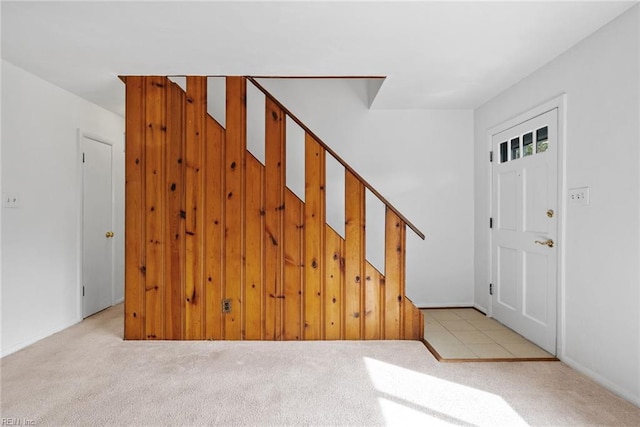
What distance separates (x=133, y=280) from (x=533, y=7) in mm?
3367

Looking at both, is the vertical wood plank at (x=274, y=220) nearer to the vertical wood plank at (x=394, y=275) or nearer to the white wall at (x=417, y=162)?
the vertical wood plank at (x=394, y=275)

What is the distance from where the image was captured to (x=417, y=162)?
14.0ft

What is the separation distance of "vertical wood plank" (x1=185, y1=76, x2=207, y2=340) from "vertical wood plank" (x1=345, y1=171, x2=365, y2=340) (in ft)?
3.95

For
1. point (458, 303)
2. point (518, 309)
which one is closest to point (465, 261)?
point (458, 303)

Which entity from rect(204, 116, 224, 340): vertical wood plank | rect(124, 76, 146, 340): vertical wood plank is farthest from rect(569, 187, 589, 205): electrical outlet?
rect(124, 76, 146, 340): vertical wood plank

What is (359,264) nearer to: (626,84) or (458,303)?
(458,303)

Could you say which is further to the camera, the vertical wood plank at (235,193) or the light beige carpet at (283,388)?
the vertical wood plank at (235,193)

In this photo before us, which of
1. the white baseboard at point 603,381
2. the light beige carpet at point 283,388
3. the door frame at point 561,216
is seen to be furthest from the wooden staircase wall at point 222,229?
the white baseboard at point 603,381

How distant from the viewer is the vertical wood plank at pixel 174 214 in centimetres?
317

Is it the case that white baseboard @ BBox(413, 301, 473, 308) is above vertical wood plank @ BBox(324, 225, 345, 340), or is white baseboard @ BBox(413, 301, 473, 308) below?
below

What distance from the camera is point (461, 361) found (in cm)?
278

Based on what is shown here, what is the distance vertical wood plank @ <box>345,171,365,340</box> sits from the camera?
3189 millimetres

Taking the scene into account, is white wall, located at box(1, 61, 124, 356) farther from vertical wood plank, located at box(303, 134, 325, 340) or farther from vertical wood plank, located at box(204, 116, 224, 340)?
vertical wood plank, located at box(303, 134, 325, 340)

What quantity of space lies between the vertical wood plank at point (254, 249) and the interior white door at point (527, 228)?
223cm
